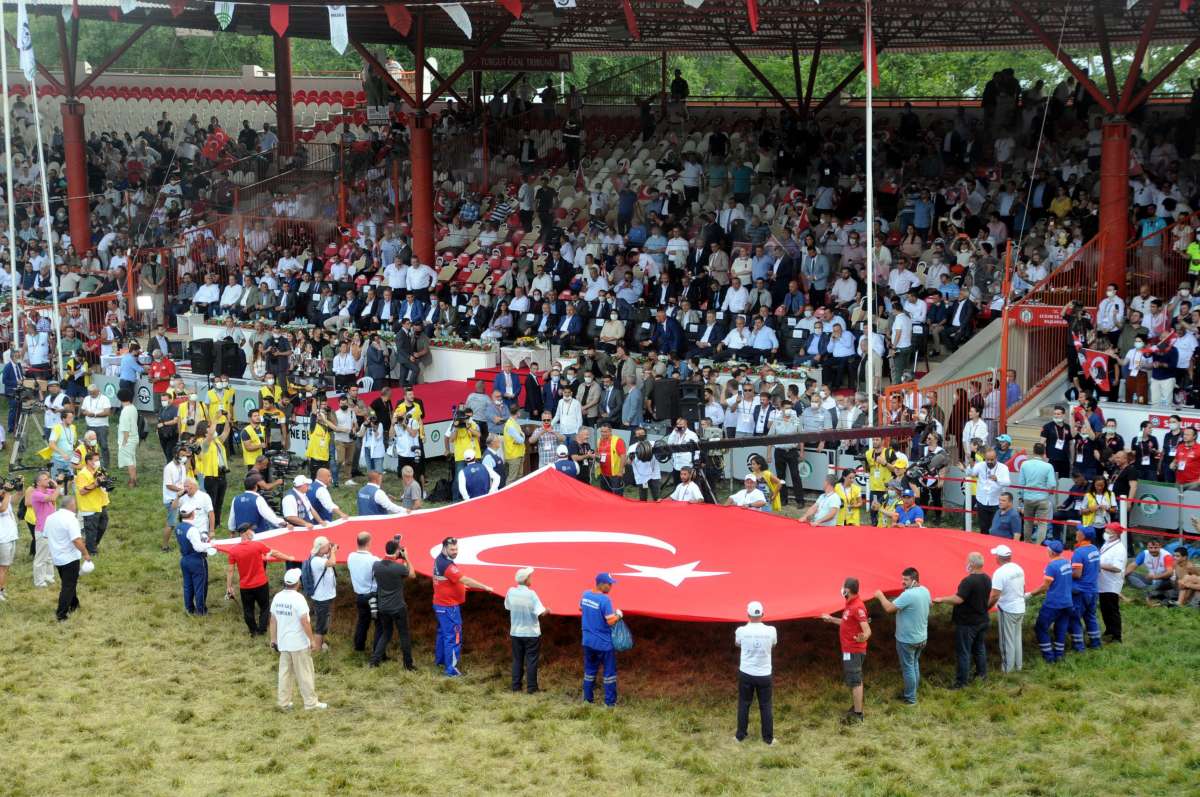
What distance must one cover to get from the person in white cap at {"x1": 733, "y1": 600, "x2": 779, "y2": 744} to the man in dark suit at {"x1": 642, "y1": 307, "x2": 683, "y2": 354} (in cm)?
1206

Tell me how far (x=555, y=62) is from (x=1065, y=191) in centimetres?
1443

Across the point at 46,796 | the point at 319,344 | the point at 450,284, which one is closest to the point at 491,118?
the point at 450,284

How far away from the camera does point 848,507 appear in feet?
54.7

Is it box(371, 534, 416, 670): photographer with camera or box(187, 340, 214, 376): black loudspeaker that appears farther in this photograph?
box(187, 340, 214, 376): black loudspeaker

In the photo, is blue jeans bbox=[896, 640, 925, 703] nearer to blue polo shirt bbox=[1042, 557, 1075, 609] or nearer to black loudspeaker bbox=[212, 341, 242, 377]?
blue polo shirt bbox=[1042, 557, 1075, 609]

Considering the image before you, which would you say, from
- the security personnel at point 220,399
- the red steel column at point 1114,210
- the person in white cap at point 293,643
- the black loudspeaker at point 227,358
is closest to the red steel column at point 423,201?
the black loudspeaker at point 227,358

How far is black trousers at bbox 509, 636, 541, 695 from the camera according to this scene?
13578 mm

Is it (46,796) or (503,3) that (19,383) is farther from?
(46,796)

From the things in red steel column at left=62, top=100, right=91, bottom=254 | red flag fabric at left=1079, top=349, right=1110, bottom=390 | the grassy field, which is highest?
red steel column at left=62, top=100, right=91, bottom=254

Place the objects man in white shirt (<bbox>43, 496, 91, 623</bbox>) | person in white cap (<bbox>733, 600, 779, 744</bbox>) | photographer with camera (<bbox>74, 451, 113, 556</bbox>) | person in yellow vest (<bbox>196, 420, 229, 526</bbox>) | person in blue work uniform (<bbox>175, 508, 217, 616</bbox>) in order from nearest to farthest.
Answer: person in white cap (<bbox>733, 600, 779, 744</bbox>) < man in white shirt (<bbox>43, 496, 91, 623</bbox>) < person in blue work uniform (<bbox>175, 508, 217, 616</bbox>) < photographer with camera (<bbox>74, 451, 113, 556</bbox>) < person in yellow vest (<bbox>196, 420, 229, 526</bbox>)

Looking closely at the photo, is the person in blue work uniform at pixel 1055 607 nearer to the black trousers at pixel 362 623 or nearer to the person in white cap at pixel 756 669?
the person in white cap at pixel 756 669

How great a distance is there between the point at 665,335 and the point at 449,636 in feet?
36.3

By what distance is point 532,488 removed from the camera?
58.0ft

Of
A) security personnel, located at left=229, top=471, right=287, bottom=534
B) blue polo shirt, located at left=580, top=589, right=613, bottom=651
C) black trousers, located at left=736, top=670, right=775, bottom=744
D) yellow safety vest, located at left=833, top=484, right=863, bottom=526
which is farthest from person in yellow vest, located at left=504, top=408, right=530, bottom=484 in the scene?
black trousers, located at left=736, top=670, right=775, bottom=744
